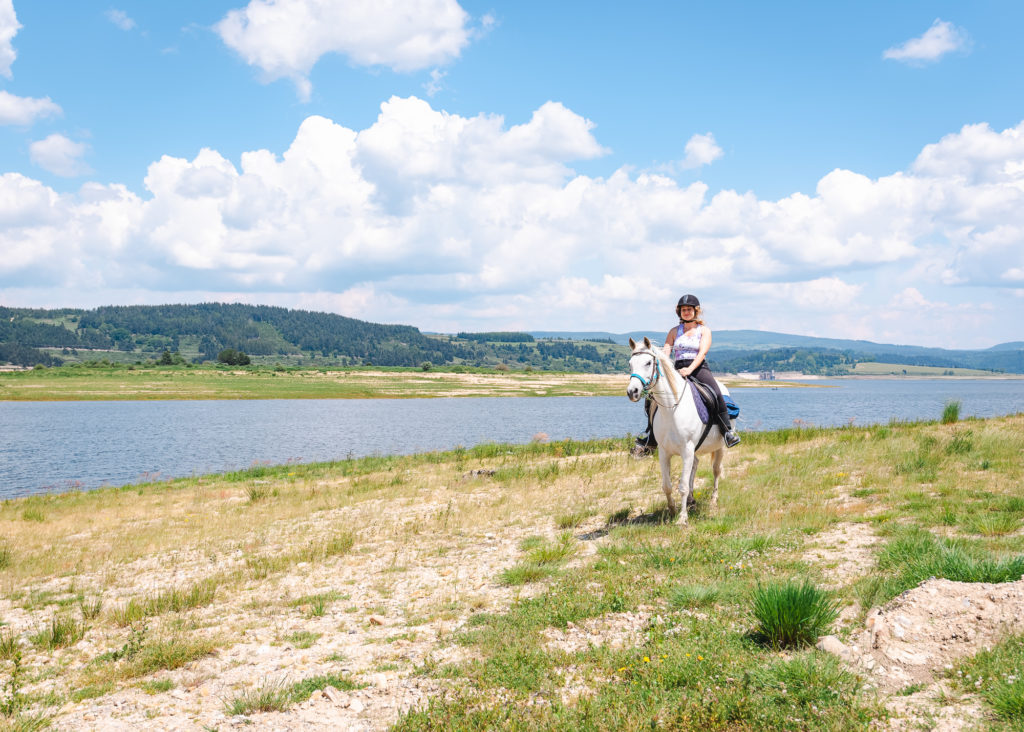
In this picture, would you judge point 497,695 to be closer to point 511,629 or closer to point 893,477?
point 511,629

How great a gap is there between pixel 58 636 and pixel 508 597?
20.7 ft

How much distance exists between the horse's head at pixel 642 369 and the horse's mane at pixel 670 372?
0.49ft

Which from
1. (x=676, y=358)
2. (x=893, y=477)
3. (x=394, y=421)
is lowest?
(x=394, y=421)

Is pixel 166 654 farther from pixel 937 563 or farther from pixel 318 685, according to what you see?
pixel 937 563

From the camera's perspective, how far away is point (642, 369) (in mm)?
10531

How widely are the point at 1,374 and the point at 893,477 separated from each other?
145759mm

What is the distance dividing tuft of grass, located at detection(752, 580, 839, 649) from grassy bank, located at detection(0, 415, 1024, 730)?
0.12 m

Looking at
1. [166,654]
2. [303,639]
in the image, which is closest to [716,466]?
[303,639]

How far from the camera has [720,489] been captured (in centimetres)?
1440

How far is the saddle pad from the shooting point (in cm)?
1191

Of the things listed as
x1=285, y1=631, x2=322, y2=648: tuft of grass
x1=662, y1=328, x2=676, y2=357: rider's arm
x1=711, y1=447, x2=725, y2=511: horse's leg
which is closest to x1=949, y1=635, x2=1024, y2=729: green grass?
x1=285, y1=631, x2=322, y2=648: tuft of grass

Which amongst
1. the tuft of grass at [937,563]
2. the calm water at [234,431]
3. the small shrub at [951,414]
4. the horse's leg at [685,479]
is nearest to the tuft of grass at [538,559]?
the horse's leg at [685,479]

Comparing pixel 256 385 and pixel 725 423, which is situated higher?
pixel 725 423

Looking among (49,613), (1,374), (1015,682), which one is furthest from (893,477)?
(1,374)
